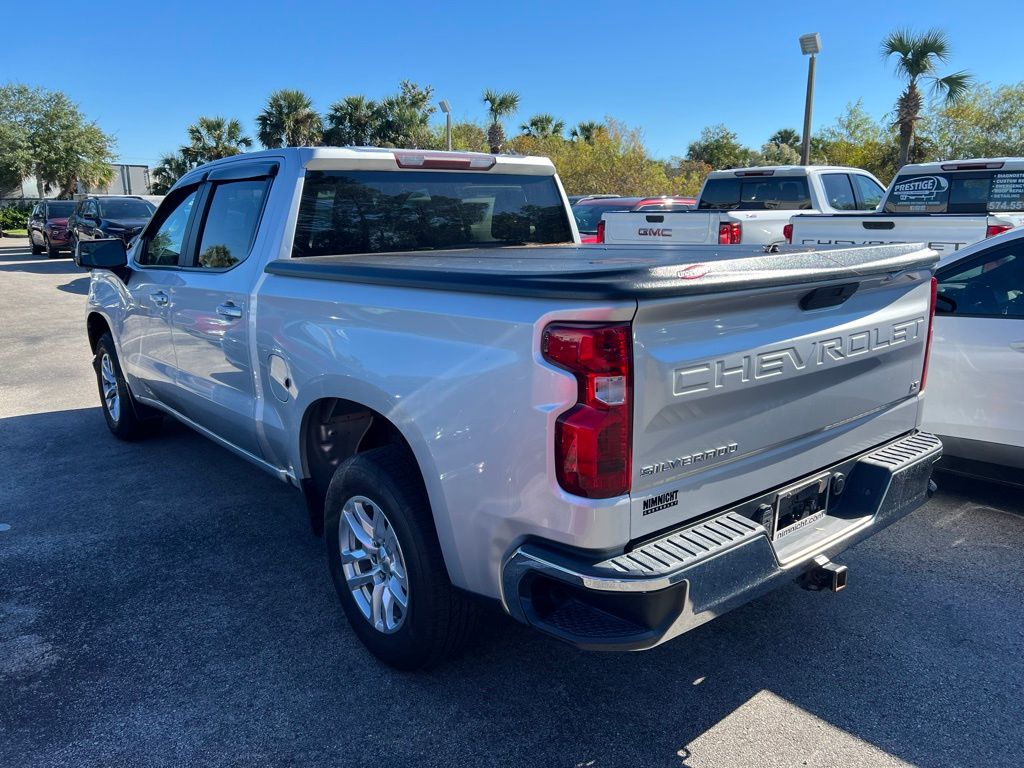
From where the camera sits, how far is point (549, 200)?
498 centimetres

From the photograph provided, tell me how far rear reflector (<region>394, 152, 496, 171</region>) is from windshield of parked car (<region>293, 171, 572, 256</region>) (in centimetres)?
4

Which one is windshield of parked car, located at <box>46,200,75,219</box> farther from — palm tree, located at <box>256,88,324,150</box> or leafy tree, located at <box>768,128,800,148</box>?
leafy tree, located at <box>768,128,800,148</box>

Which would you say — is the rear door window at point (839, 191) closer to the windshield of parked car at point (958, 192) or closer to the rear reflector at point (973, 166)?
the windshield of parked car at point (958, 192)

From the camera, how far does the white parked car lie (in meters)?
4.32

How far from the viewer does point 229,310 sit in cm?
391

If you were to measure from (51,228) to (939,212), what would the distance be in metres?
25.3

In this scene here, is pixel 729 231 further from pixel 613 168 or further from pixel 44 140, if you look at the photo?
pixel 44 140

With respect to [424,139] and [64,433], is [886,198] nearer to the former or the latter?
[64,433]

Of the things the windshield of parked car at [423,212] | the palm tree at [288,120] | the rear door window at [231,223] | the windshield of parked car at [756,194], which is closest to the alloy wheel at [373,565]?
the windshield of parked car at [423,212]

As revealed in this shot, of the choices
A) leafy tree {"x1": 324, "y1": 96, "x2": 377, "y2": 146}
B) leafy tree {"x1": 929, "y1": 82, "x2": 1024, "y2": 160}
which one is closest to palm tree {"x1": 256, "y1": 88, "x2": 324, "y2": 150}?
leafy tree {"x1": 324, "y1": 96, "x2": 377, "y2": 146}

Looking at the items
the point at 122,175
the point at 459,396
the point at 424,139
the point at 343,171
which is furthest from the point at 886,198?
the point at 122,175

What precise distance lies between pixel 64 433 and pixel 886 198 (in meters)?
9.14

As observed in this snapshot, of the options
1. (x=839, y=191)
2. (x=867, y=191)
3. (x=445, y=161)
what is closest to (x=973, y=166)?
(x=839, y=191)

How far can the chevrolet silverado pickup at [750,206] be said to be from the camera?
29.5 feet
